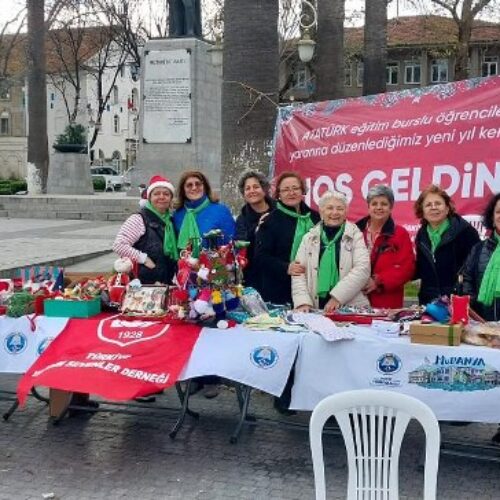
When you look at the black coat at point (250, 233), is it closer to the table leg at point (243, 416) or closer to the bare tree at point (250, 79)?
the table leg at point (243, 416)

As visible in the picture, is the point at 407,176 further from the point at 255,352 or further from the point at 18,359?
the point at 18,359

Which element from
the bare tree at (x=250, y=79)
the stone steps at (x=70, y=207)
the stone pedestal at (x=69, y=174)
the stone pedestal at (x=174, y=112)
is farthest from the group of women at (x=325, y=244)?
the stone pedestal at (x=69, y=174)

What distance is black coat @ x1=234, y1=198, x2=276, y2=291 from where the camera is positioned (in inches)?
219

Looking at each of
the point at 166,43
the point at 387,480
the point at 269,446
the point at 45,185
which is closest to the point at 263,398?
the point at 269,446

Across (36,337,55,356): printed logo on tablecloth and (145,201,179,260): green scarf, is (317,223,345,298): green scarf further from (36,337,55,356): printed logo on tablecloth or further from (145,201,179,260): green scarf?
(36,337,55,356): printed logo on tablecloth

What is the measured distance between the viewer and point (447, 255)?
502 cm

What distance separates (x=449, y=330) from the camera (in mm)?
4164

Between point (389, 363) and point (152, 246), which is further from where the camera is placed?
point (152, 246)

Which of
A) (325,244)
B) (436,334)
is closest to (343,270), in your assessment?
(325,244)

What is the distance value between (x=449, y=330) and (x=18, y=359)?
8.38 feet

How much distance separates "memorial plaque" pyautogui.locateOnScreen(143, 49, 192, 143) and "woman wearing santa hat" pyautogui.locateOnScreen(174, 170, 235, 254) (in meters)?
11.9

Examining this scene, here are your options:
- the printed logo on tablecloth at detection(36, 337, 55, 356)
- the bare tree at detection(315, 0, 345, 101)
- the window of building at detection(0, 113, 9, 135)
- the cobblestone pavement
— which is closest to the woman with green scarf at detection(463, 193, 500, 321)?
the cobblestone pavement

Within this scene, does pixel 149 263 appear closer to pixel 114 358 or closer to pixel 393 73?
pixel 114 358

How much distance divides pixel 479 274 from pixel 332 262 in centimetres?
91
